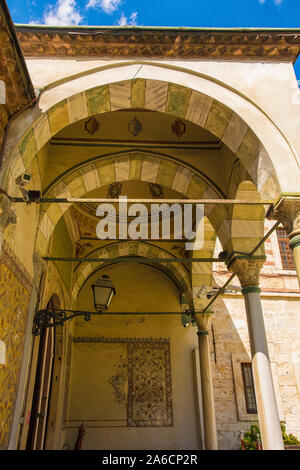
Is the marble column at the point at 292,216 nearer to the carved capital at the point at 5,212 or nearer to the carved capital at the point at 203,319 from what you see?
the carved capital at the point at 5,212

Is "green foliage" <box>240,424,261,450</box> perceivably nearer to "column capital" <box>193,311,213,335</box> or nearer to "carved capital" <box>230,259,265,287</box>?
"column capital" <box>193,311,213,335</box>

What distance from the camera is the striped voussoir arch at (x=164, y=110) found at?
4.13 m

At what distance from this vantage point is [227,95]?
14.2 feet

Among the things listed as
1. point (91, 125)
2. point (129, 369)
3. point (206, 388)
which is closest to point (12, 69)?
point (91, 125)

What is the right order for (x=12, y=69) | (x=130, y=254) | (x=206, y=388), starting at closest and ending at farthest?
(x=12, y=69) < (x=206, y=388) < (x=130, y=254)

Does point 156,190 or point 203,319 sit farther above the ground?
point 156,190

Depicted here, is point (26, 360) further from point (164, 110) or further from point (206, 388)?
point (206, 388)

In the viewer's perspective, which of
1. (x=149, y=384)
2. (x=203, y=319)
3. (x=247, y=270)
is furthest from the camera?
(x=149, y=384)

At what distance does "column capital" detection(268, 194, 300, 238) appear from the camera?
3.78 m

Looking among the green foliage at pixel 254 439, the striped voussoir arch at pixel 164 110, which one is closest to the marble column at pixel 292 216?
the striped voussoir arch at pixel 164 110

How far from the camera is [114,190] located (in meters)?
8.02

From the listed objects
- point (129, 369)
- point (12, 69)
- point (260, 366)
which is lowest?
point (260, 366)

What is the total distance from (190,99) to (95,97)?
1.11 meters

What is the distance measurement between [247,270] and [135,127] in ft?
9.06
